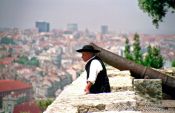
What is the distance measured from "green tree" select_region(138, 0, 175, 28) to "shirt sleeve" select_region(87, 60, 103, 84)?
11545 mm

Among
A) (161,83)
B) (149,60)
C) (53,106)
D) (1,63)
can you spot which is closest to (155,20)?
(149,60)

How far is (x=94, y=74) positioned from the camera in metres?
5.76

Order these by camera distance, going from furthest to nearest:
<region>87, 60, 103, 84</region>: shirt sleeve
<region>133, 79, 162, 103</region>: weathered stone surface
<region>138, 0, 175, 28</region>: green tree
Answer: <region>138, 0, 175, 28</region>: green tree
<region>133, 79, 162, 103</region>: weathered stone surface
<region>87, 60, 103, 84</region>: shirt sleeve

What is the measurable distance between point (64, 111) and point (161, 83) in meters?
3.72

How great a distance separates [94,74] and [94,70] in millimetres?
60

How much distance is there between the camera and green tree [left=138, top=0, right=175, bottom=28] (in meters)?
17.3

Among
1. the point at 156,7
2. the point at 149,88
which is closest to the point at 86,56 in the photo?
the point at 149,88

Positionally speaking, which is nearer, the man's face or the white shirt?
the white shirt

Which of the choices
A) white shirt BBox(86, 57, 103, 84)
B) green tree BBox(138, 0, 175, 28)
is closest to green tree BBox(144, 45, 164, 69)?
green tree BBox(138, 0, 175, 28)

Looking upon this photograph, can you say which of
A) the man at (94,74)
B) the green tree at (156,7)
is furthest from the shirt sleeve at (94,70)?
the green tree at (156,7)

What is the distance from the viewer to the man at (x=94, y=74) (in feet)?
18.8

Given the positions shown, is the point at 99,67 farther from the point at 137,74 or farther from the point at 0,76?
the point at 0,76

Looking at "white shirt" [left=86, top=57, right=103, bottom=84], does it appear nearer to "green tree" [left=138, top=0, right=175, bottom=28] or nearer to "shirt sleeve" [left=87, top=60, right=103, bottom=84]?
"shirt sleeve" [left=87, top=60, right=103, bottom=84]

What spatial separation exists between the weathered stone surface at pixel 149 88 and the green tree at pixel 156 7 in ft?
30.3
